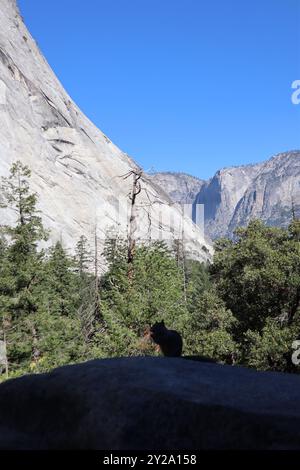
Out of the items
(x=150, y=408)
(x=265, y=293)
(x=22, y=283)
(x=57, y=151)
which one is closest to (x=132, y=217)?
(x=22, y=283)

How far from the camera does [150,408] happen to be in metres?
3.94

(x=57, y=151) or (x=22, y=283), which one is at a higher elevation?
(x=57, y=151)

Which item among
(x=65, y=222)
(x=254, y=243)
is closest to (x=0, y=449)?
(x=254, y=243)

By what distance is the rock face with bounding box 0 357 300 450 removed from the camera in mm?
3578

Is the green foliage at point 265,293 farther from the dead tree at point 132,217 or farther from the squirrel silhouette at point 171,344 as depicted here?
the squirrel silhouette at point 171,344

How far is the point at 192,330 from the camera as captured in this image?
24500 mm

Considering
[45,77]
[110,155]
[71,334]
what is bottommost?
[71,334]

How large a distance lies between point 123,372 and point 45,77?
10717 cm

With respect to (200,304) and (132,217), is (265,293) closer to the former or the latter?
(200,304)

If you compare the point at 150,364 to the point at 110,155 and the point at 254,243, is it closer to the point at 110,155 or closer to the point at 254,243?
the point at 254,243

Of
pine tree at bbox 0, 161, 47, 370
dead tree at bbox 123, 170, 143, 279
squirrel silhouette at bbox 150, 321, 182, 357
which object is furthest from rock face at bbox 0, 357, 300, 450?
pine tree at bbox 0, 161, 47, 370

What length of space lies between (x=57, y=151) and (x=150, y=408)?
9362 cm

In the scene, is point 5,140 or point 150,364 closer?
point 150,364

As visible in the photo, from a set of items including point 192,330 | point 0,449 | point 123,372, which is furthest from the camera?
point 192,330
